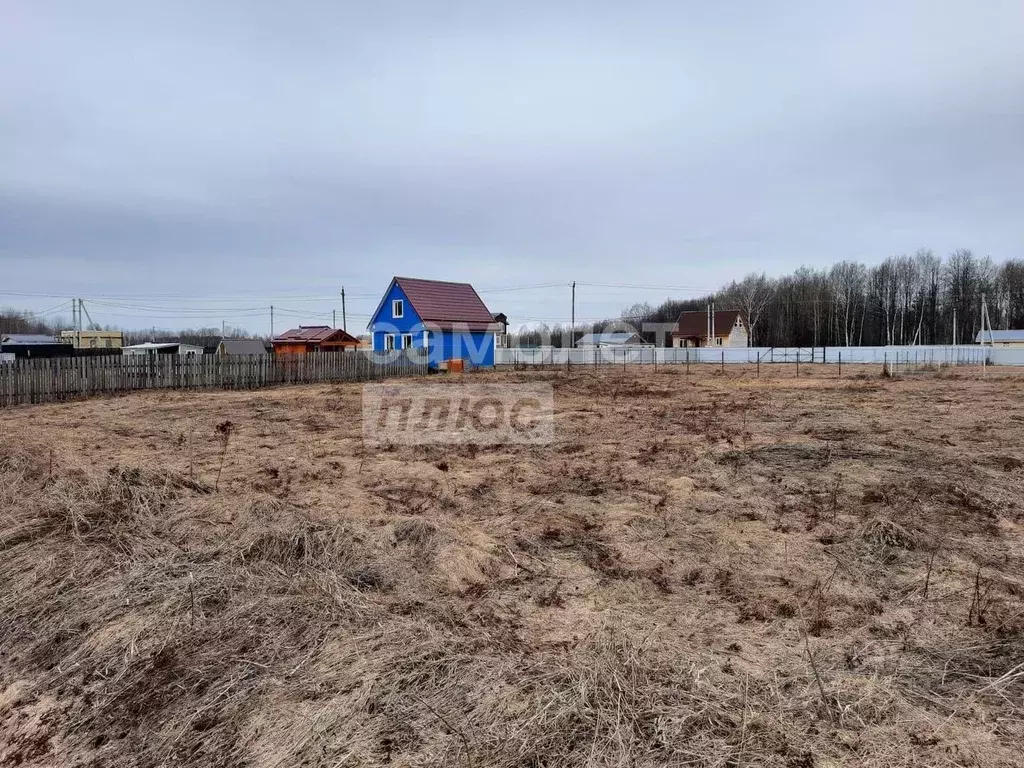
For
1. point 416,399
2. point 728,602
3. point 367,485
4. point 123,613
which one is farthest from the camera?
point 416,399

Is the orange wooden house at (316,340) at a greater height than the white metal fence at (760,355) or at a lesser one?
greater

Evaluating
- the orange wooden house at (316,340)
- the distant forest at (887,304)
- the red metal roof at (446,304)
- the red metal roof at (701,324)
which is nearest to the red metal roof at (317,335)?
the orange wooden house at (316,340)

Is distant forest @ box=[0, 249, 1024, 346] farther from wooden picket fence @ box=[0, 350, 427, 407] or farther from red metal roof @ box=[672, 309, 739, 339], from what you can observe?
wooden picket fence @ box=[0, 350, 427, 407]

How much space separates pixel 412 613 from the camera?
10.4 ft

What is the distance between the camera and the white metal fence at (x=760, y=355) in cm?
3453

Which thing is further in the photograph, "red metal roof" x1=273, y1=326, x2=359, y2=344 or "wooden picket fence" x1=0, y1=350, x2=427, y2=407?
"red metal roof" x1=273, y1=326, x2=359, y2=344

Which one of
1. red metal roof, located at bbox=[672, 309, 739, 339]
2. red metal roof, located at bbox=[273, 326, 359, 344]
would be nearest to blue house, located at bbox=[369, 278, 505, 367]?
red metal roof, located at bbox=[273, 326, 359, 344]

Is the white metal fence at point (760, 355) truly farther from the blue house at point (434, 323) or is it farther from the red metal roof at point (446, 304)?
the red metal roof at point (446, 304)

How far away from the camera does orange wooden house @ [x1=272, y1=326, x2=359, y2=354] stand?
3319 cm

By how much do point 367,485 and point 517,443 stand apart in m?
3.15

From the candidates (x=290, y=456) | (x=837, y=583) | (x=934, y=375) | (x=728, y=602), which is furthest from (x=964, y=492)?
(x=934, y=375)

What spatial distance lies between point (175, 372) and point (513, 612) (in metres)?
17.6

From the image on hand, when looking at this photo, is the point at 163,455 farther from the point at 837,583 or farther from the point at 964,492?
the point at 964,492

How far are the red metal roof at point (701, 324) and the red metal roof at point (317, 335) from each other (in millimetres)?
36526
